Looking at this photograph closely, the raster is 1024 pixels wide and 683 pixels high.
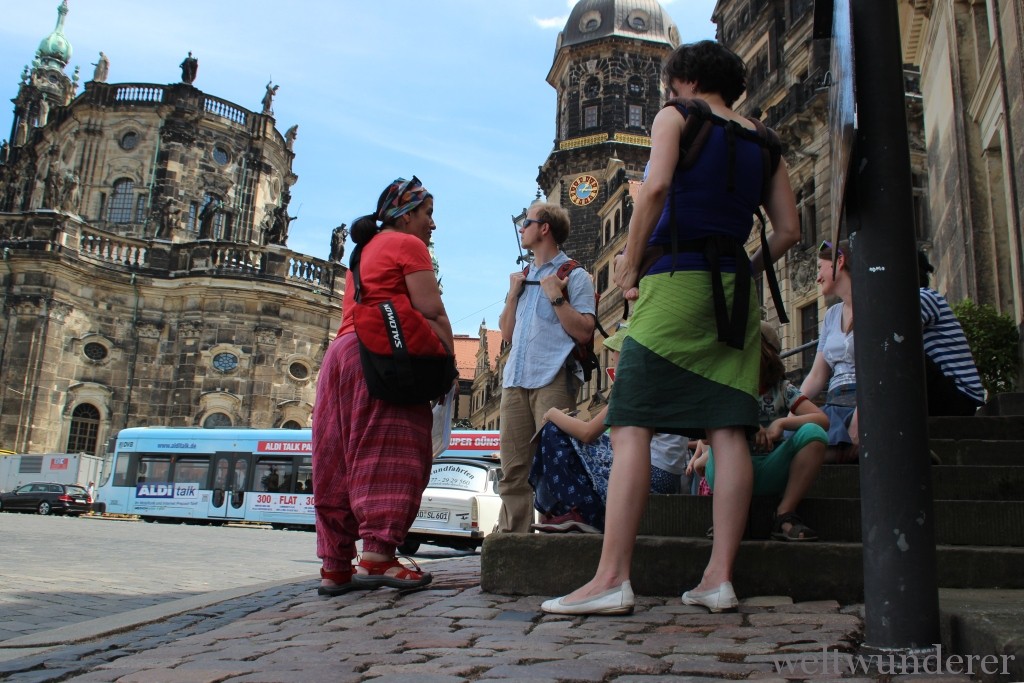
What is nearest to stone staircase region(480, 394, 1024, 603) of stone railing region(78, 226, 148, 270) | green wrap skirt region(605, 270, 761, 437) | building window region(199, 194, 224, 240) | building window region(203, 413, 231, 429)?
green wrap skirt region(605, 270, 761, 437)

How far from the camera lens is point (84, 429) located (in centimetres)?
3772

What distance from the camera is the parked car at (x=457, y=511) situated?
14.3m

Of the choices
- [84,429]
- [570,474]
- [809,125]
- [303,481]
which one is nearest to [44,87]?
[84,429]

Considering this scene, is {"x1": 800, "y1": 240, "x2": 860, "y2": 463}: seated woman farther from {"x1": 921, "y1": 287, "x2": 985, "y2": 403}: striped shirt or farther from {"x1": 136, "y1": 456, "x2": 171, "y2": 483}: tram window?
{"x1": 136, "y1": 456, "x2": 171, "y2": 483}: tram window

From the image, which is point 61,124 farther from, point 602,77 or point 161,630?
point 161,630

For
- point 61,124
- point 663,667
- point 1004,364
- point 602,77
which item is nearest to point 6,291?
point 61,124

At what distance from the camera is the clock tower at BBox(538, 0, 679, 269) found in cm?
4884

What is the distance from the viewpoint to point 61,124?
47906mm

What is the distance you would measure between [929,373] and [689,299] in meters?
2.84

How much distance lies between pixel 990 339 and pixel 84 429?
36598mm

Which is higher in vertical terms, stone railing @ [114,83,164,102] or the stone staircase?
stone railing @ [114,83,164,102]

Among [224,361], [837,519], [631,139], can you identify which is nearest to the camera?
[837,519]

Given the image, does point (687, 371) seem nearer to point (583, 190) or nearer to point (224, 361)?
point (224, 361)

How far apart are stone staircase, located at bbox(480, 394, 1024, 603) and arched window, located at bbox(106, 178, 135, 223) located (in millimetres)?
46048
